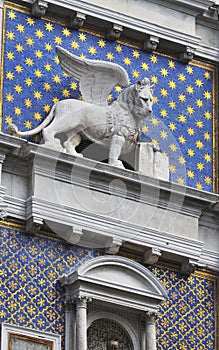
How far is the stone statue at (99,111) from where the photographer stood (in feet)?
65.4

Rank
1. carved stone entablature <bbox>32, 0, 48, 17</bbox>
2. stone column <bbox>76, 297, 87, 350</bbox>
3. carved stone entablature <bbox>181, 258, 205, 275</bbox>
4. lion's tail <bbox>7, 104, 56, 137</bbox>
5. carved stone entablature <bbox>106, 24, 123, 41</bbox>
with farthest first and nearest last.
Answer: carved stone entablature <bbox>106, 24, 123, 41</bbox> < carved stone entablature <bbox>32, 0, 48, 17</bbox> < carved stone entablature <bbox>181, 258, 205, 275</bbox> < lion's tail <bbox>7, 104, 56, 137</bbox> < stone column <bbox>76, 297, 87, 350</bbox>

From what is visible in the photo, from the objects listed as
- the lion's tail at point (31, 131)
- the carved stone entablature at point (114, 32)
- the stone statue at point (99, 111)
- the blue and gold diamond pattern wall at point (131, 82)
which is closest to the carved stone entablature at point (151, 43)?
the blue and gold diamond pattern wall at point (131, 82)

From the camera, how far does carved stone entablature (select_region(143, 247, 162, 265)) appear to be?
19828mm

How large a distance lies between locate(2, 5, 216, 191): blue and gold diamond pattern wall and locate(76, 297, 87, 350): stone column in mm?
1924

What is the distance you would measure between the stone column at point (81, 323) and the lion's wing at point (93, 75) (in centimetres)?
241

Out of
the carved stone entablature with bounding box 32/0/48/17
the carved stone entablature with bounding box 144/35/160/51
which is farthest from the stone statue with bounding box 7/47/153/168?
the carved stone entablature with bounding box 144/35/160/51

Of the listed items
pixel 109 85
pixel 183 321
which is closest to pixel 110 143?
pixel 109 85

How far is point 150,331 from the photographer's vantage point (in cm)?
1936

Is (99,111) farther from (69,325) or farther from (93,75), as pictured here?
(69,325)

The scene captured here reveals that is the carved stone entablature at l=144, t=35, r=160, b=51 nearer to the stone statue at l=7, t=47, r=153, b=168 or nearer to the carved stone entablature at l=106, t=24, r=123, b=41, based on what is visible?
the carved stone entablature at l=106, t=24, r=123, b=41

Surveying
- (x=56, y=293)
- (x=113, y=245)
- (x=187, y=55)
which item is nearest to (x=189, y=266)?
(x=113, y=245)

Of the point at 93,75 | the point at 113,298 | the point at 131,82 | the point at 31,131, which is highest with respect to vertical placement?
the point at 131,82

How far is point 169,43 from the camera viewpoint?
21.3 metres

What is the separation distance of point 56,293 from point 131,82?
2.90 meters
